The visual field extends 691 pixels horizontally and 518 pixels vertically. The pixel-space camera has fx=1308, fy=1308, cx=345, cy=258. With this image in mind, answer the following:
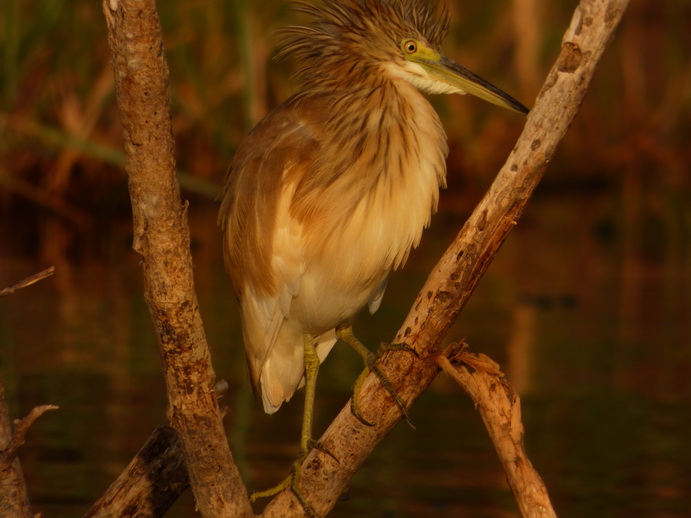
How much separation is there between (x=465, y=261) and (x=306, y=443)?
2.91 ft

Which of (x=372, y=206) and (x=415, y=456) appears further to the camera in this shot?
(x=415, y=456)

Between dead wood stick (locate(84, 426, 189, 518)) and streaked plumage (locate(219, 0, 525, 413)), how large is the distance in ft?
2.03

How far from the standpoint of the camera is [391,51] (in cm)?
400

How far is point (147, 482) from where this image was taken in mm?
3609

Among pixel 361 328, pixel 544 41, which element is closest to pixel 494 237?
pixel 361 328

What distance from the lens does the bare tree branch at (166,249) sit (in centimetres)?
286

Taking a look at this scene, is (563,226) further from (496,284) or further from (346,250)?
(346,250)

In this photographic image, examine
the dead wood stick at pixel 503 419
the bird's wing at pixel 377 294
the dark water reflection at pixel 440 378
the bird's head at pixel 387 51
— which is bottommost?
the dark water reflection at pixel 440 378

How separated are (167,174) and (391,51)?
1.21 meters

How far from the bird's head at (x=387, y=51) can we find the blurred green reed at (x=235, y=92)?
2.07 meters

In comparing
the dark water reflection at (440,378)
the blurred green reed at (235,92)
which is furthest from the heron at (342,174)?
the blurred green reed at (235,92)

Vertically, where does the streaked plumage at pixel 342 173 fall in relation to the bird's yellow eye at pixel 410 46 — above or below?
below

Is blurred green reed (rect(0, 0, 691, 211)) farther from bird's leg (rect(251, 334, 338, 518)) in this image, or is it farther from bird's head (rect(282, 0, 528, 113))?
bird's leg (rect(251, 334, 338, 518))

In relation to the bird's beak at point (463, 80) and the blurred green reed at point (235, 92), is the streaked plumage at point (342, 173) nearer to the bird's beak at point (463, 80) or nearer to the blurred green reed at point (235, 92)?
the bird's beak at point (463, 80)
